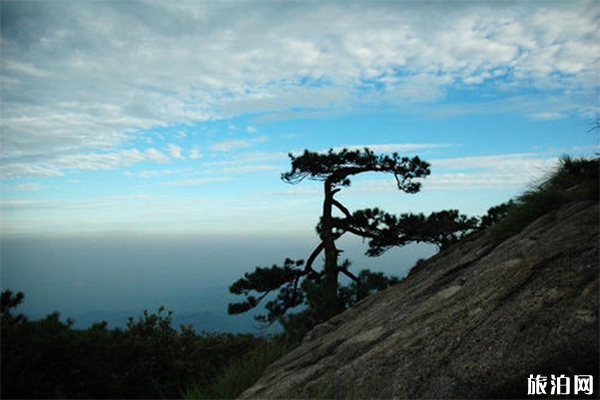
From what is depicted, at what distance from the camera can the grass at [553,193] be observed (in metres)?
5.35

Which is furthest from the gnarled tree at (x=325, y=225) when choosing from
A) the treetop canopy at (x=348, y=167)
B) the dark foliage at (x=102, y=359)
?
the dark foliage at (x=102, y=359)

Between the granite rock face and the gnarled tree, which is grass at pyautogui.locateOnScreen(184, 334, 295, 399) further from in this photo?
the gnarled tree

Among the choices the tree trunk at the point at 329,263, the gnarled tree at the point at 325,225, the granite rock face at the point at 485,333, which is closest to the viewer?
the granite rock face at the point at 485,333

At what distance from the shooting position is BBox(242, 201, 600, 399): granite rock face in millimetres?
3309

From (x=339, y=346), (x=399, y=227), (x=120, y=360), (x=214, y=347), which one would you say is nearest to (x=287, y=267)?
(x=399, y=227)

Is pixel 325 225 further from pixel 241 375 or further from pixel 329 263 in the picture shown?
pixel 241 375

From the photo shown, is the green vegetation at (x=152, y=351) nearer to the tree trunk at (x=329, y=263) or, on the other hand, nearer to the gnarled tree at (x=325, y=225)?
the tree trunk at (x=329, y=263)

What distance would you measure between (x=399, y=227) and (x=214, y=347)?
10145 millimetres

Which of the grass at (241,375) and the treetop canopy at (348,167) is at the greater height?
the treetop canopy at (348,167)

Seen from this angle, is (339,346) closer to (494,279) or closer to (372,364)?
(372,364)

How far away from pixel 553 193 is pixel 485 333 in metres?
2.75

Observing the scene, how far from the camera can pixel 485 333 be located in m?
3.73

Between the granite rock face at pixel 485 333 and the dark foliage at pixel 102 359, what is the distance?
1.93 m

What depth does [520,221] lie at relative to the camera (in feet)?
19.3
